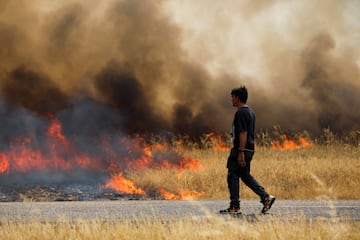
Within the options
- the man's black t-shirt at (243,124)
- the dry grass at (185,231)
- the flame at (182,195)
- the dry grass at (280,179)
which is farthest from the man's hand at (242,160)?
the flame at (182,195)

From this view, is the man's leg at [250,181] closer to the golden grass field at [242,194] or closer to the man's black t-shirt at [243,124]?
the man's black t-shirt at [243,124]

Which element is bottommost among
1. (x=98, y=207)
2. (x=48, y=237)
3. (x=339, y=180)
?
(x=48, y=237)

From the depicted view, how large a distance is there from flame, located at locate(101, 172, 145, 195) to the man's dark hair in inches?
266

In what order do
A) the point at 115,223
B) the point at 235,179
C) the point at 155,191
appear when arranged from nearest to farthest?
the point at 115,223 < the point at 235,179 < the point at 155,191

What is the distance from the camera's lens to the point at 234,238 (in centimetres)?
702

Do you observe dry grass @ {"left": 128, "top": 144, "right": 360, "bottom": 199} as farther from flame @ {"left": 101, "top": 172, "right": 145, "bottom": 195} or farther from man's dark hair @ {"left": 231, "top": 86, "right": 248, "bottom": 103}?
man's dark hair @ {"left": 231, "top": 86, "right": 248, "bottom": 103}

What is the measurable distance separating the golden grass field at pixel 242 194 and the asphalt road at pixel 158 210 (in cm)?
57

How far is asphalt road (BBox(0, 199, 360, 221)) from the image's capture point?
31.3ft

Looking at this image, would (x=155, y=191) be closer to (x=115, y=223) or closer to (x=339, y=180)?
(x=339, y=180)

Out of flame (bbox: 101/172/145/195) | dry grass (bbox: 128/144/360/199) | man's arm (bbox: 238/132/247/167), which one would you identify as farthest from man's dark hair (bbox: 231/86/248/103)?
flame (bbox: 101/172/145/195)

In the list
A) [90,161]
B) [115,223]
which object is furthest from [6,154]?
[115,223]

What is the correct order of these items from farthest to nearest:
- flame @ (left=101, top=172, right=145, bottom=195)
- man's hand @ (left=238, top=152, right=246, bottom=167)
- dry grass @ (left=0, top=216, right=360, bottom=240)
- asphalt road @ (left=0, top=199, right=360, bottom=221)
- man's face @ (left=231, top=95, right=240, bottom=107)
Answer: flame @ (left=101, top=172, right=145, bottom=195)
asphalt road @ (left=0, top=199, right=360, bottom=221)
man's face @ (left=231, top=95, right=240, bottom=107)
man's hand @ (left=238, top=152, right=246, bottom=167)
dry grass @ (left=0, top=216, right=360, bottom=240)

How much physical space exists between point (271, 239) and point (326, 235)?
2.58 ft

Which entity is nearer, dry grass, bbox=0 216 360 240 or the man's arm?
dry grass, bbox=0 216 360 240
